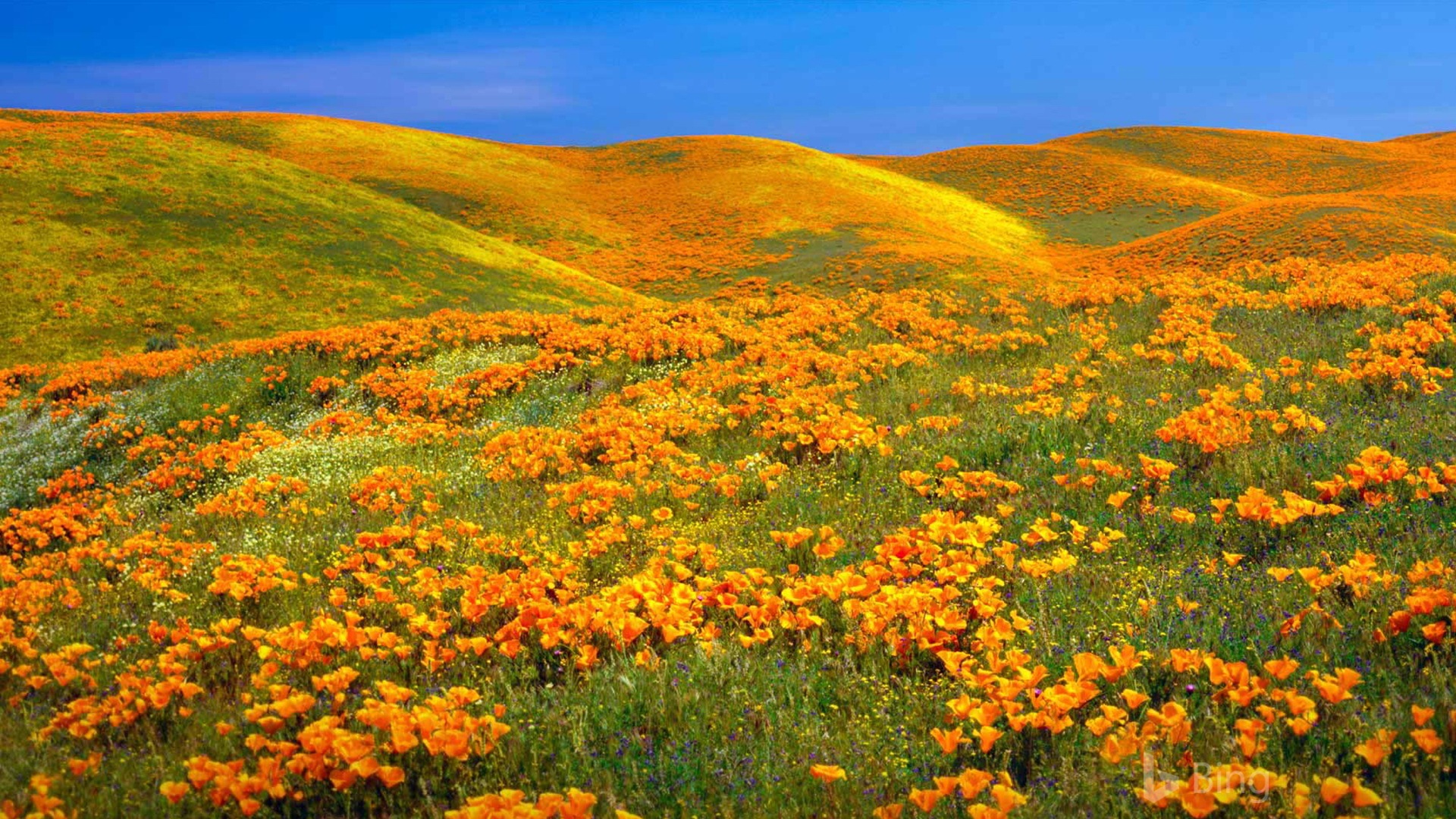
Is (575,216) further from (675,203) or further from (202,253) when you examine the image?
(202,253)

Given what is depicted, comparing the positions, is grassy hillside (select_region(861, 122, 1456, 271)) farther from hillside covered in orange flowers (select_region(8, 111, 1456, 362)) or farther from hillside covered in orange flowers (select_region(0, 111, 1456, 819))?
hillside covered in orange flowers (select_region(0, 111, 1456, 819))

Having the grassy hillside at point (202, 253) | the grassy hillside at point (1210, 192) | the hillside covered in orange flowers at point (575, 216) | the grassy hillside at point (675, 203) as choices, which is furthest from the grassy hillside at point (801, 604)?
the grassy hillside at point (675, 203)

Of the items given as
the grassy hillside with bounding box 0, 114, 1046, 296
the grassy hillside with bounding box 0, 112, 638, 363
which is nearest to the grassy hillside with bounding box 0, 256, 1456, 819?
the grassy hillside with bounding box 0, 112, 638, 363

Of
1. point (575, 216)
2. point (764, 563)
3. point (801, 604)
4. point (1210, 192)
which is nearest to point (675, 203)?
point (575, 216)

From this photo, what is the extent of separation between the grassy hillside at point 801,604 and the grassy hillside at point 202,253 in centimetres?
1786

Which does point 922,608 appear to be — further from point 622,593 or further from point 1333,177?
point 1333,177

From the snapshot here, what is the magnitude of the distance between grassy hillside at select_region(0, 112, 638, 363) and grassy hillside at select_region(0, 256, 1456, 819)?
58.6 ft

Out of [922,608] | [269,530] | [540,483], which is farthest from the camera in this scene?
[540,483]

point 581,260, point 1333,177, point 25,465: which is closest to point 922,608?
point 25,465

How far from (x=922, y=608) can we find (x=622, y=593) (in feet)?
5.51

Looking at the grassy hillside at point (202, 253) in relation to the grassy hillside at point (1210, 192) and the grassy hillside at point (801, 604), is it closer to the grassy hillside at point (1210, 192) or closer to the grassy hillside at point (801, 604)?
the grassy hillside at point (801, 604)

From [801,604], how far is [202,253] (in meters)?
34.4

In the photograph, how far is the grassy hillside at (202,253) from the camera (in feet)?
85.3

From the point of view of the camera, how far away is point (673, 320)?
16.6 m
